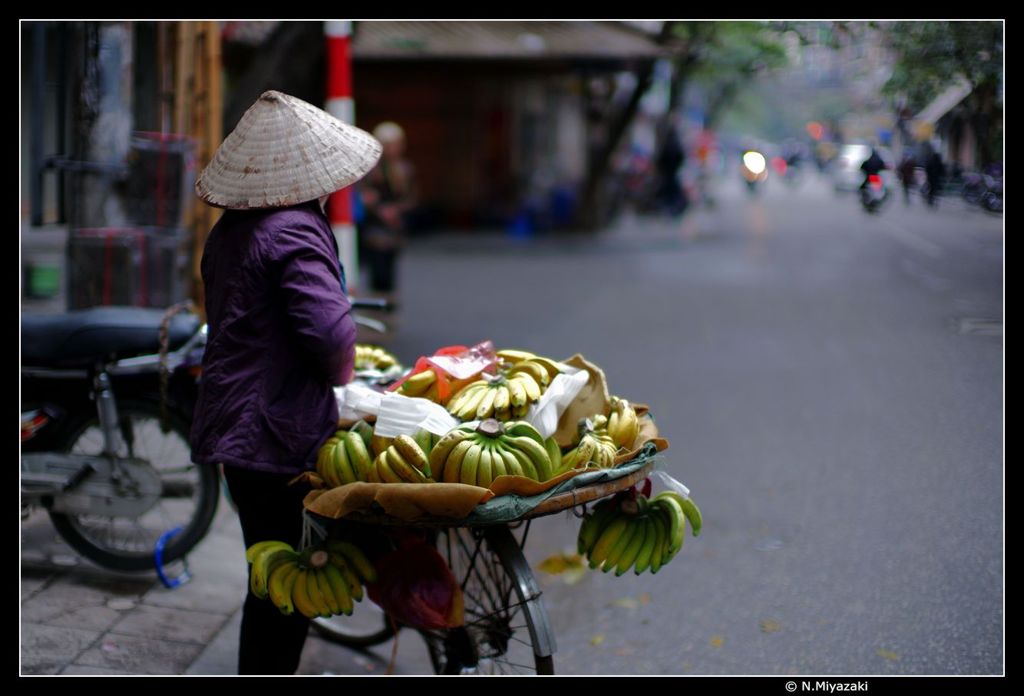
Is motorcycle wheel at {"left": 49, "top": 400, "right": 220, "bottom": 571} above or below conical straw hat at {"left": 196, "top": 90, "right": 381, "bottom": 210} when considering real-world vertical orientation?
below

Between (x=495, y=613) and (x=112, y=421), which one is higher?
→ (x=112, y=421)

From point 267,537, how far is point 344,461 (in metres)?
0.40

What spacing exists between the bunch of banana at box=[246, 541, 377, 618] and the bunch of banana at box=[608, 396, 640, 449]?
2.71 feet

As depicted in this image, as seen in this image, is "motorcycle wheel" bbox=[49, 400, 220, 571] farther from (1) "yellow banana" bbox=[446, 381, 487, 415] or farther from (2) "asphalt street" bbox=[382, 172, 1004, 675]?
(1) "yellow banana" bbox=[446, 381, 487, 415]

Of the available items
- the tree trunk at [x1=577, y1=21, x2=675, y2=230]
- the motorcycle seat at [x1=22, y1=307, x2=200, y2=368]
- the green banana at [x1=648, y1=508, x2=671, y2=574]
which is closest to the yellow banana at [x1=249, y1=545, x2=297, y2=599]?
the green banana at [x1=648, y1=508, x2=671, y2=574]

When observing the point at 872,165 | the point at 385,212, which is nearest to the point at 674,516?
the point at 872,165

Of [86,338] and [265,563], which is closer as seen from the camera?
[265,563]

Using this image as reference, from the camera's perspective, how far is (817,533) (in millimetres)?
5422

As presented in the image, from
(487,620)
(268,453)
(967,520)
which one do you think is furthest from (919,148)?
(268,453)

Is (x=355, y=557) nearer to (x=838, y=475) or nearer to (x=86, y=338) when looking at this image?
(x=86, y=338)

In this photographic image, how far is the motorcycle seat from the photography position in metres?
4.50

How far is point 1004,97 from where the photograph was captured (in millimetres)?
4027

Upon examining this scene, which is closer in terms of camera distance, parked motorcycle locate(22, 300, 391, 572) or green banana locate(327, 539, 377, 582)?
green banana locate(327, 539, 377, 582)
